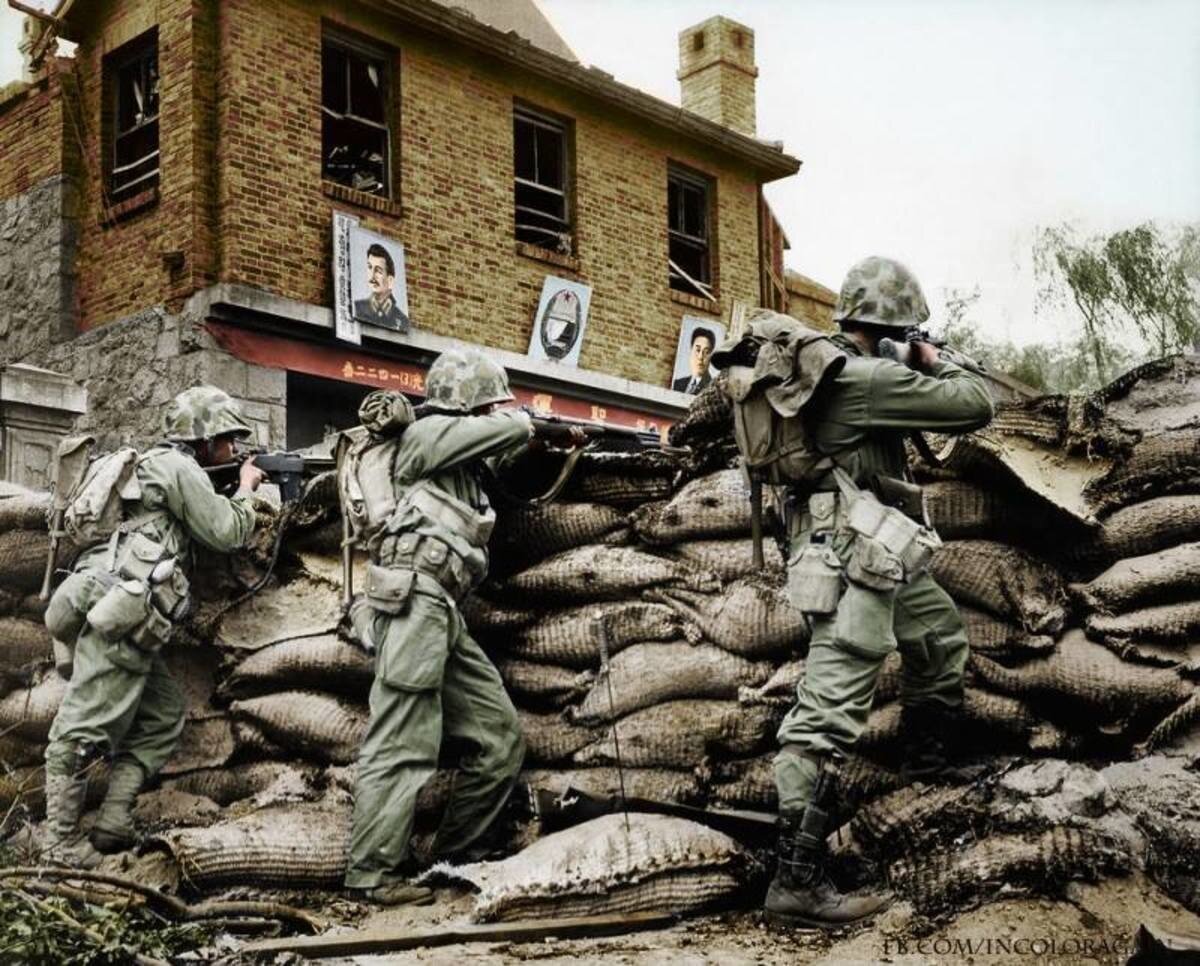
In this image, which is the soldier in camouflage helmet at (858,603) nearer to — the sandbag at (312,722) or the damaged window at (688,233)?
the sandbag at (312,722)

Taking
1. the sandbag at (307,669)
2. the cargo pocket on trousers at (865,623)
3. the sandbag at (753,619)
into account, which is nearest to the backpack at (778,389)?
the cargo pocket on trousers at (865,623)

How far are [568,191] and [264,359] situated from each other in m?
3.74

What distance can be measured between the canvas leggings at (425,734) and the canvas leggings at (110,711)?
1001 millimetres

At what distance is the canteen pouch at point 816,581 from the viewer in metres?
4.46

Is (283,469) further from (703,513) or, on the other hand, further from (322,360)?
(322,360)

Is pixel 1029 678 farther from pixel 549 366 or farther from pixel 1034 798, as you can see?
pixel 549 366

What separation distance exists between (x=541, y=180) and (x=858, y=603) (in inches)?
385

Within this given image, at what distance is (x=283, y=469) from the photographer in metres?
6.44

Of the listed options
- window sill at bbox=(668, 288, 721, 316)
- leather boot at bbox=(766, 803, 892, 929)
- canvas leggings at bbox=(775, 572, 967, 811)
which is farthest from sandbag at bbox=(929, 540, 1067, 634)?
window sill at bbox=(668, 288, 721, 316)

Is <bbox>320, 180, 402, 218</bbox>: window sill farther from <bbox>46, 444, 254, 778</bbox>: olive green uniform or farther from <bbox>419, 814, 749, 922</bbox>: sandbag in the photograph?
<bbox>419, 814, 749, 922</bbox>: sandbag

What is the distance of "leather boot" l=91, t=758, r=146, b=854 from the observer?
219 inches

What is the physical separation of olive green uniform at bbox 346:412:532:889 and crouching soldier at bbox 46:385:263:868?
792 mm

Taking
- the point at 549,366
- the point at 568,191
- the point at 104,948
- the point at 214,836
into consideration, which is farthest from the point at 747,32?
the point at 104,948

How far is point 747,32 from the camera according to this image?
1658 centimetres
